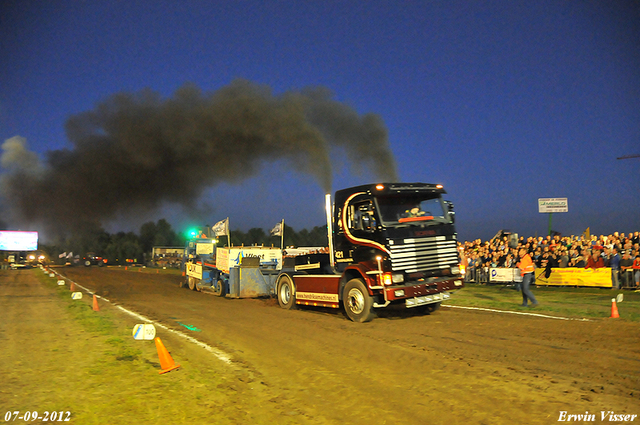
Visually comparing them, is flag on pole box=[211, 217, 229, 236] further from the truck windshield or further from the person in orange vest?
the person in orange vest

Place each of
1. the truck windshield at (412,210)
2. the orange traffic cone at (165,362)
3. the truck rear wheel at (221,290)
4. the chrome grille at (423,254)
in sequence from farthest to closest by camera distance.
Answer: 1. the truck rear wheel at (221,290)
2. the truck windshield at (412,210)
3. the chrome grille at (423,254)
4. the orange traffic cone at (165,362)

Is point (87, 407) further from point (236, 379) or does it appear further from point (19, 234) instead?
point (19, 234)

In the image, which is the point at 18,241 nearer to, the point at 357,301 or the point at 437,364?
the point at 357,301

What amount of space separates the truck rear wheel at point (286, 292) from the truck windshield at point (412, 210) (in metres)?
4.14

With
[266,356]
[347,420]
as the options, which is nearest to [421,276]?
[266,356]

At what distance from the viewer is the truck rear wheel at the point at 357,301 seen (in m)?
10.4

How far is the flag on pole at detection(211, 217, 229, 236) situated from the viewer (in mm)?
21116

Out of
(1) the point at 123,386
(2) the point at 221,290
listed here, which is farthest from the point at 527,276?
(2) the point at 221,290

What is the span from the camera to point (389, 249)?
10.1 metres

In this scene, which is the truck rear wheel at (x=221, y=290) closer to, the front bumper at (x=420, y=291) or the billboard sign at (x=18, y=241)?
the front bumper at (x=420, y=291)

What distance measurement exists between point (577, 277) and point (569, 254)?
204 centimetres

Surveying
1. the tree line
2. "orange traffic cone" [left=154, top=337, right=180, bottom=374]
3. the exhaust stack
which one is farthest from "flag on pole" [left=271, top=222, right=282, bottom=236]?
the tree line

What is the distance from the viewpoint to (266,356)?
23.9ft

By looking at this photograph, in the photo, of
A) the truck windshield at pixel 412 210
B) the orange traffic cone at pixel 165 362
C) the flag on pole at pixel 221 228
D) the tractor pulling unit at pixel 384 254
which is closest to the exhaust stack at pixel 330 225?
the tractor pulling unit at pixel 384 254
